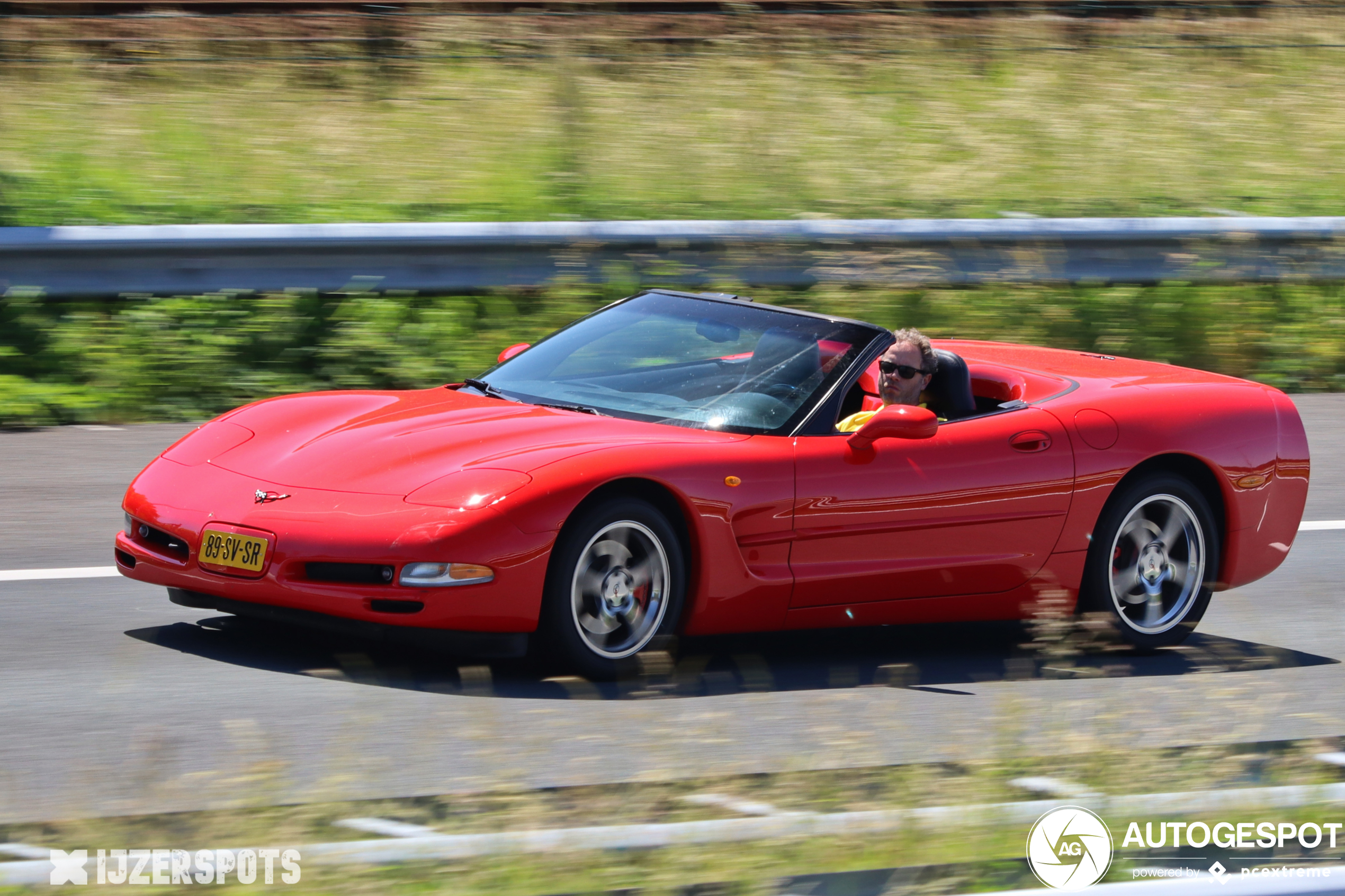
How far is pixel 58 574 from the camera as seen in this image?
21.9 ft

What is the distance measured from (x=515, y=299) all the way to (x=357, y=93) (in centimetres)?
633

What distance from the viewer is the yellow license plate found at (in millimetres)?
5227

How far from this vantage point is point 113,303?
970 centimetres

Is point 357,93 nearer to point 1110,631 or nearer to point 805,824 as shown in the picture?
point 1110,631

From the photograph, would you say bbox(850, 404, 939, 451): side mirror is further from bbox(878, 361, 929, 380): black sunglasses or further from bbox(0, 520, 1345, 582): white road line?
bbox(0, 520, 1345, 582): white road line

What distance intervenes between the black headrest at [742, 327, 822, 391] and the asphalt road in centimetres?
91

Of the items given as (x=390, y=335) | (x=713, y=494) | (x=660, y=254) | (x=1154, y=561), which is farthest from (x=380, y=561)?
(x=660, y=254)

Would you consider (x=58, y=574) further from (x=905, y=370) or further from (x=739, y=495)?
(x=905, y=370)

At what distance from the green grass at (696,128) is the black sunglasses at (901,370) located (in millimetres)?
6379

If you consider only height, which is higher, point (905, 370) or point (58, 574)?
point (905, 370)

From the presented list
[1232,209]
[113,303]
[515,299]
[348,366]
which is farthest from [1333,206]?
[113,303]

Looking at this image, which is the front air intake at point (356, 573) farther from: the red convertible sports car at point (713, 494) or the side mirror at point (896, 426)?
the side mirror at point (896, 426)

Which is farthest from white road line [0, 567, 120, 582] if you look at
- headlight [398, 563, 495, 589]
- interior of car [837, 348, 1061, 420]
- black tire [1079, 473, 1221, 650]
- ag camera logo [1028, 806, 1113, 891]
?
ag camera logo [1028, 806, 1113, 891]

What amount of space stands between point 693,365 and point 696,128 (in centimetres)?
960
